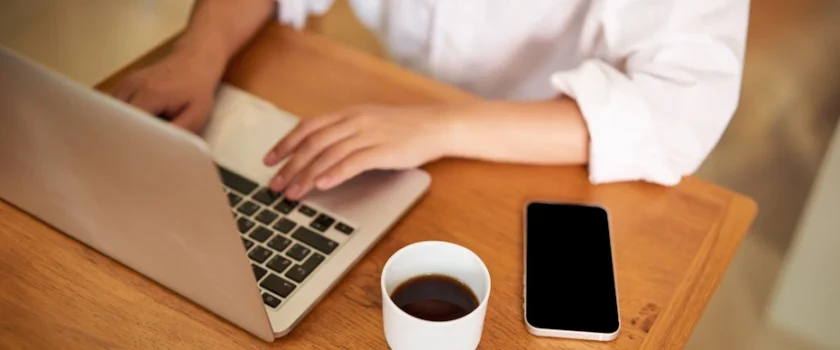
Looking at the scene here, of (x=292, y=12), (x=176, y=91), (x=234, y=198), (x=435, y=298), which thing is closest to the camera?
(x=435, y=298)

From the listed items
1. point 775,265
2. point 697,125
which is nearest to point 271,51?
point 697,125

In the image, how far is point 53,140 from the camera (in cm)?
50

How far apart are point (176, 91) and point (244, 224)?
7.9 inches

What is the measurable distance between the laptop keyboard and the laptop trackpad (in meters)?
0.02

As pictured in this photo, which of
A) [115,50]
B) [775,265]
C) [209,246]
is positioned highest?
[209,246]

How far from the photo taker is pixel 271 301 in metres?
0.58

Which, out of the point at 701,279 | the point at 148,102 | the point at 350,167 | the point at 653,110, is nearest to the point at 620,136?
the point at 653,110

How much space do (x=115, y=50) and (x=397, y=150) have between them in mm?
510

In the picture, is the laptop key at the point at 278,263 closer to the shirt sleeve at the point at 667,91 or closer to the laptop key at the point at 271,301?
the laptop key at the point at 271,301

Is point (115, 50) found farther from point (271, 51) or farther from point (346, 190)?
point (346, 190)

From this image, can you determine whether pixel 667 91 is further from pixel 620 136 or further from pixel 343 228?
pixel 343 228

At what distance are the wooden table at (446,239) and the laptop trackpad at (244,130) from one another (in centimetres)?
3

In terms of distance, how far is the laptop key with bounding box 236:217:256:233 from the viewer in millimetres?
637

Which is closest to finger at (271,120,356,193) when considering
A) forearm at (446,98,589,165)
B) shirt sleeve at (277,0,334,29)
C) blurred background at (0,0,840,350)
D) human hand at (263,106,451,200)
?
human hand at (263,106,451,200)
